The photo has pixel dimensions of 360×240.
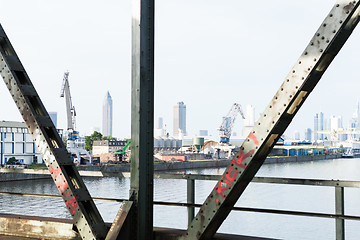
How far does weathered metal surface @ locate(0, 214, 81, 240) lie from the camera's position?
5981mm

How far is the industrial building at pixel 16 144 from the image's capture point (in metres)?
73.0

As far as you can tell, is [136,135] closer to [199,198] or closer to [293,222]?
[293,222]

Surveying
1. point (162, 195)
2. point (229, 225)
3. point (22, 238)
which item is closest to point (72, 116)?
point (162, 195)

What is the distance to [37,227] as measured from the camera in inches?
247

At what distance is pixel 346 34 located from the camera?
4.03 meters

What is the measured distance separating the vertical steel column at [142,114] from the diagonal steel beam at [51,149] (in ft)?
1.65

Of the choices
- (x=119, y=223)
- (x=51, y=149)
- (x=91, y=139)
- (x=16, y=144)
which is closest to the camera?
(x=119, y=223)

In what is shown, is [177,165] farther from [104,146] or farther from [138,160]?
[138,160]

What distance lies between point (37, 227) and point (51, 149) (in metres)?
1.41

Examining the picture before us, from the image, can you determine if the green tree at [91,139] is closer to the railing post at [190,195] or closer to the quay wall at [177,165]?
the quay wall at [177,165]

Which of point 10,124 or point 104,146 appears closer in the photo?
point 10,124

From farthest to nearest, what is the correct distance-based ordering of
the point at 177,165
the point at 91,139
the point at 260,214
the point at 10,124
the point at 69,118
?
the point at 91,139
the point at 69,118
the point at 177,165
the point at 10,124
the point at 260,214

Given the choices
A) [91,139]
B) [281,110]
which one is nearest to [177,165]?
[91,139]

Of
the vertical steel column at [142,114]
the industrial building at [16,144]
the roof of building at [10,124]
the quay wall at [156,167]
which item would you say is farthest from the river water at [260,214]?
the roof of building at [10,124]
